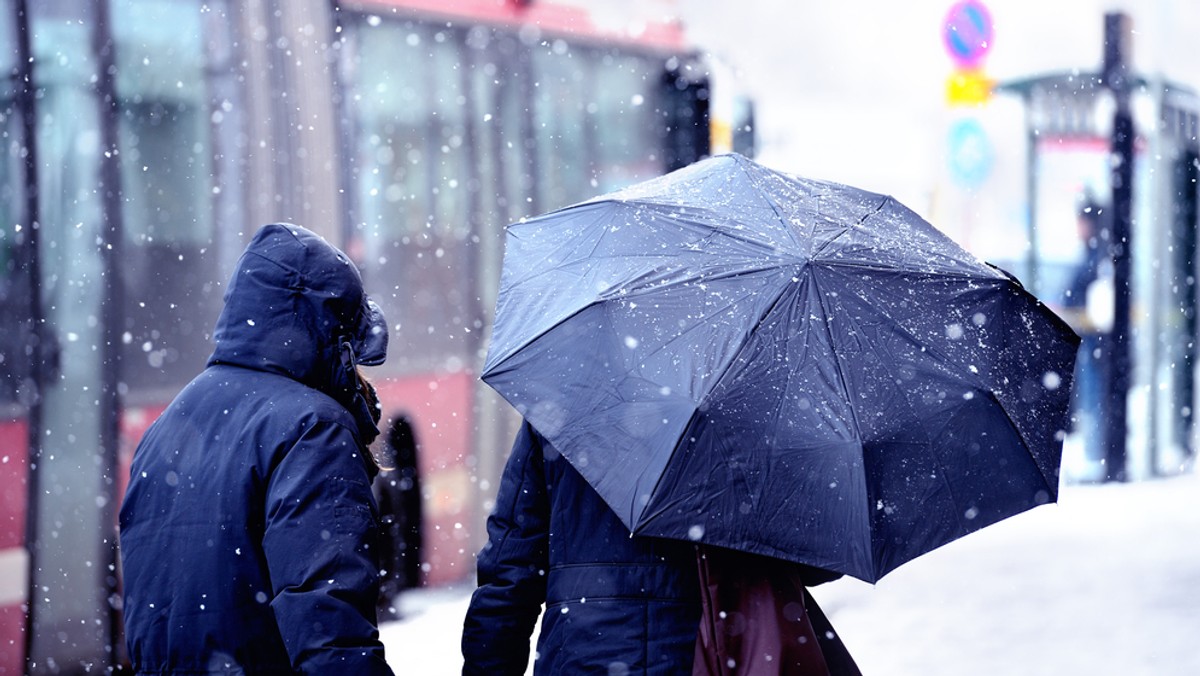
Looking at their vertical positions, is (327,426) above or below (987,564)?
above

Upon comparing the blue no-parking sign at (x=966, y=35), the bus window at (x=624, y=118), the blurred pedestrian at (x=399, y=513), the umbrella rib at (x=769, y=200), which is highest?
the blue no-parking sign at (x=966, y=35)

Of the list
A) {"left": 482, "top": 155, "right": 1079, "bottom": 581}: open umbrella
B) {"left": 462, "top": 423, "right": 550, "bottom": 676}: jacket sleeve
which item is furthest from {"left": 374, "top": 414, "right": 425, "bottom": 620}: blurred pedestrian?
{"left": 482, "top": 155, "right": 1079, "bottom": 581}: open umbrella

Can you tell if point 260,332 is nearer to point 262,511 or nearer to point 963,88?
point 262,511

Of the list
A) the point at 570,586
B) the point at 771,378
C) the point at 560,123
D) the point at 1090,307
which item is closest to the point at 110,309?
the point at 560,123

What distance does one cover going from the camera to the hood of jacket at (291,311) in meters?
2.35

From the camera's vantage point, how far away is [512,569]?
2.56 m

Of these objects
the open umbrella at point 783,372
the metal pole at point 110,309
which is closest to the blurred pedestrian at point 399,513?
the metal pole at point 110,309

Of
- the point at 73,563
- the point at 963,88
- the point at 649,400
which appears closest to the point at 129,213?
the point at 73,563

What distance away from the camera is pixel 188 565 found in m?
2.27

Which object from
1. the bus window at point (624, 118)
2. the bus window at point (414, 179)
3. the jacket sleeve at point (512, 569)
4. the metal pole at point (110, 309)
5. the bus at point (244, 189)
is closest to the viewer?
the jacket sleeve at point (512, 569)

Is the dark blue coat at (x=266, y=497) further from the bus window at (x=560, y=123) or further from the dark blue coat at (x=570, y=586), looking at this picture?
the bus window at (x=560, y=123)

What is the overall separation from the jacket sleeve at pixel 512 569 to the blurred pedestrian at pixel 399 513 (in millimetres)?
4168

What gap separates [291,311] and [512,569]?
0.65m

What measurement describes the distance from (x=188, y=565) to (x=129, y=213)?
3688 mm
